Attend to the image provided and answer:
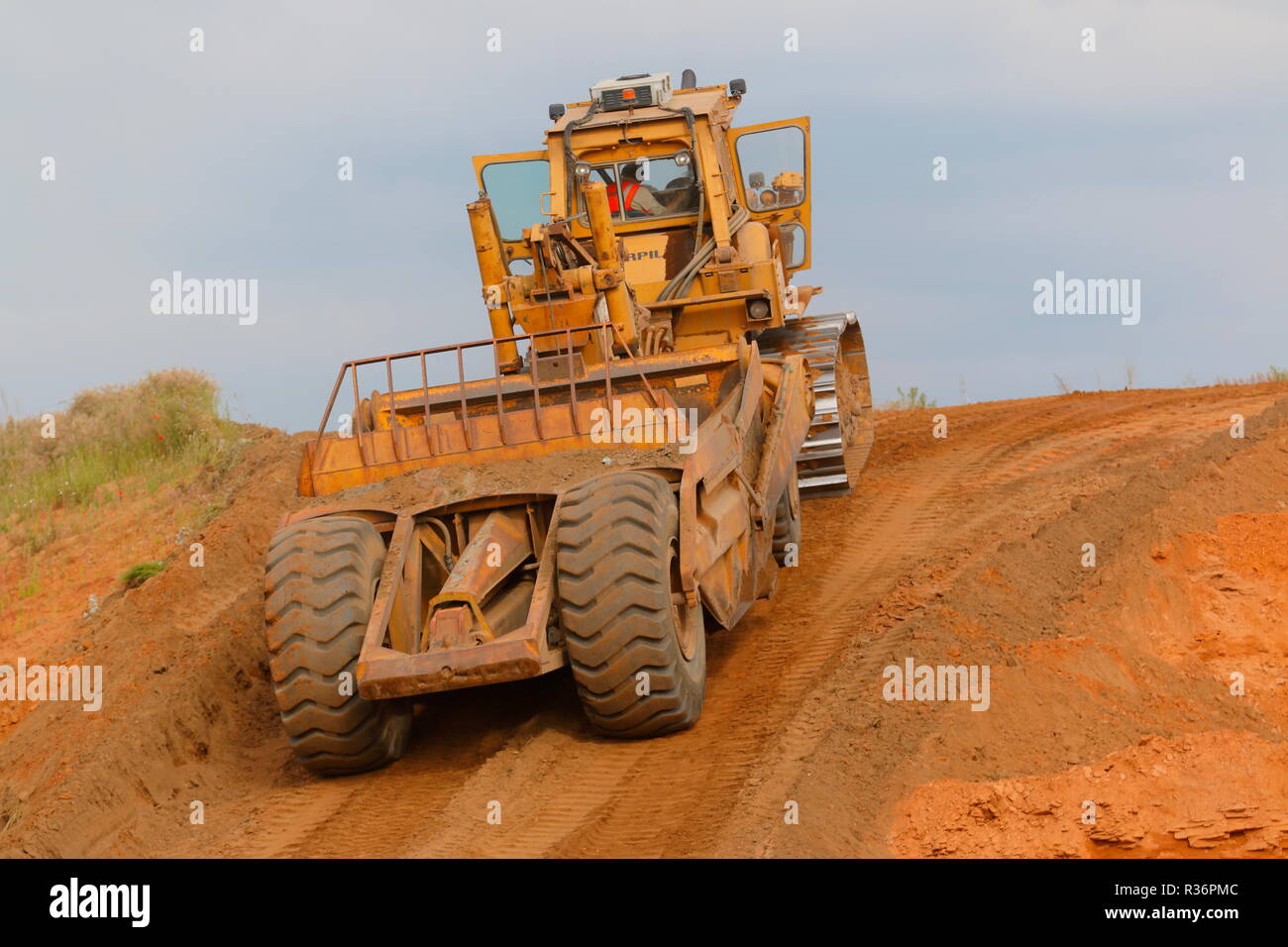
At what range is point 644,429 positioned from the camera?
888 cm

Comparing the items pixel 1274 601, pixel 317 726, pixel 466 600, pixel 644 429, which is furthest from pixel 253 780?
pixel 1274 601

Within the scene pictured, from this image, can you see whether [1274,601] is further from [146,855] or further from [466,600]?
[146,855]

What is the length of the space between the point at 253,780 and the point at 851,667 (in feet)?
11.7

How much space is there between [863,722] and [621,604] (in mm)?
1400

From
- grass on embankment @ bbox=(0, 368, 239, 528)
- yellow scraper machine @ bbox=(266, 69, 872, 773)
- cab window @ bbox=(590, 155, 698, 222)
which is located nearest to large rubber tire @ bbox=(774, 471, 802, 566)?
yellow scraper machine @ bbox=(266, 69, 872, 773)

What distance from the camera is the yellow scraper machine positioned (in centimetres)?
776

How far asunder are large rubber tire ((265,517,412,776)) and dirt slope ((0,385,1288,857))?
0.27m

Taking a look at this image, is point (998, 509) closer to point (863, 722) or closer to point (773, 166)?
point (773, 166)

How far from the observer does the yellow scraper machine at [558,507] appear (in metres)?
7.76

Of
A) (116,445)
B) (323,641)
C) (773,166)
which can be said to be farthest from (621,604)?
(116,445)

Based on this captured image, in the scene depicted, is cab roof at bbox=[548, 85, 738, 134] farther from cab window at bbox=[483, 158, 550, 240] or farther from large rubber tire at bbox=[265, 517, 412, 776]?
large rubber tire at bbox=[265, 517, 412, 776]

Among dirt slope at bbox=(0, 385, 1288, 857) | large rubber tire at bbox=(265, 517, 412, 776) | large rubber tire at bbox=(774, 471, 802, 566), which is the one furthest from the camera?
large rubber tire at bbox=(774, 471, 802, 566)

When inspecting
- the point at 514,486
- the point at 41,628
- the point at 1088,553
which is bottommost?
the point at 41,628
